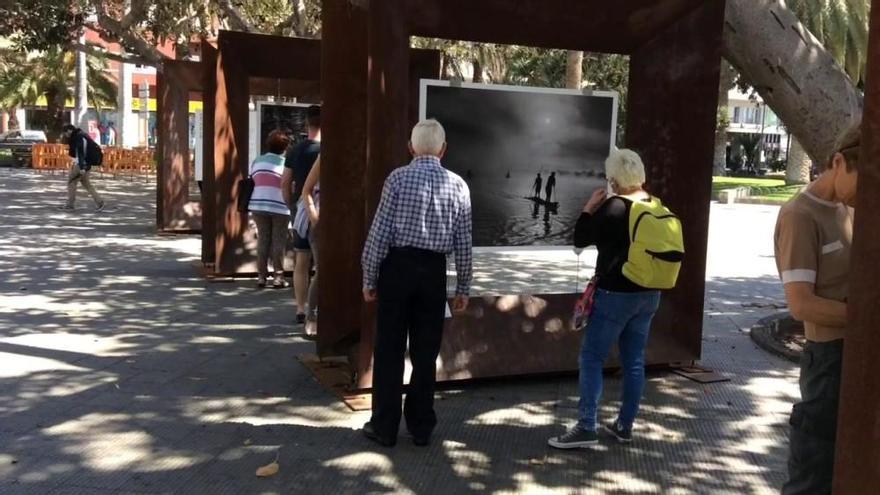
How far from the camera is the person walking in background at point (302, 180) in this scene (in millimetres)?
7129

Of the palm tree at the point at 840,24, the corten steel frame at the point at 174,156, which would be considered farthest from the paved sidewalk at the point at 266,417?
the palm tree at the point at 840,24

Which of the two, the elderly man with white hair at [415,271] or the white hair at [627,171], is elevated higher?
the white hair at [627,171]

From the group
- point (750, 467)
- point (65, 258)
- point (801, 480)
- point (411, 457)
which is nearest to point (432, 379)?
point (411, 457)

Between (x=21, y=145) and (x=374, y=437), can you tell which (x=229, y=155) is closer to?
(x=374, y=437)

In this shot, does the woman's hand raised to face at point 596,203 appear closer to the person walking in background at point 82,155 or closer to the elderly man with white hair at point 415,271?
the elderly man with white hair at point 415,271

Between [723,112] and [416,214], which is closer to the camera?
[416,214]

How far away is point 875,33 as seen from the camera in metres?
1.86

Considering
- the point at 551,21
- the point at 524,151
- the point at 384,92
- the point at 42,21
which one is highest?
the point at 42,21

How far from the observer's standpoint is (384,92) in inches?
199

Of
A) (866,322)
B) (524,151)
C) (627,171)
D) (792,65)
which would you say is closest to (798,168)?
(792,65)

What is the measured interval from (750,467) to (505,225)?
7.76 feet

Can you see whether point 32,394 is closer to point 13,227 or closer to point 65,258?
point 65,258

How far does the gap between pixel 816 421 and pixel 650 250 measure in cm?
159

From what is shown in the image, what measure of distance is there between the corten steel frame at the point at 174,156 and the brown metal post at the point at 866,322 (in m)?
12.8
